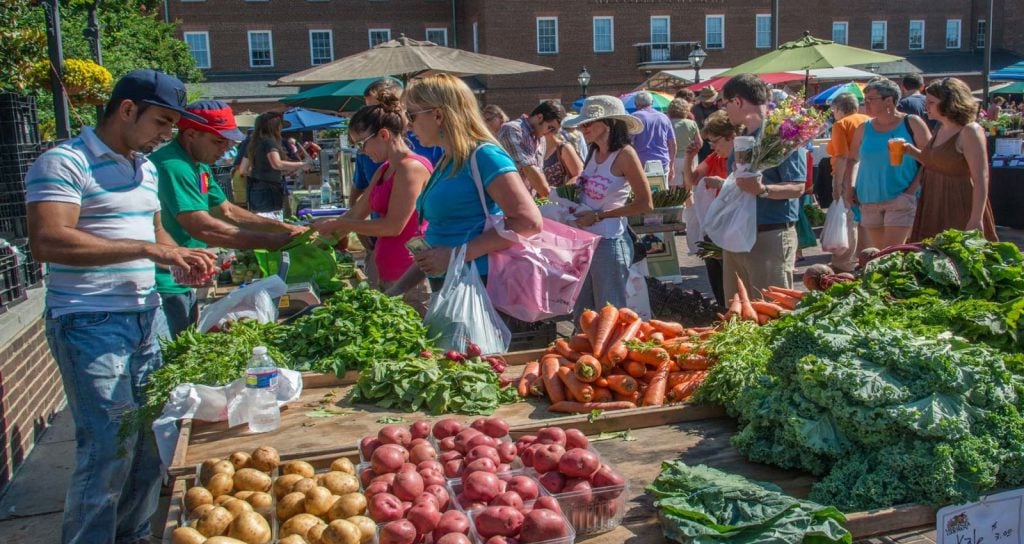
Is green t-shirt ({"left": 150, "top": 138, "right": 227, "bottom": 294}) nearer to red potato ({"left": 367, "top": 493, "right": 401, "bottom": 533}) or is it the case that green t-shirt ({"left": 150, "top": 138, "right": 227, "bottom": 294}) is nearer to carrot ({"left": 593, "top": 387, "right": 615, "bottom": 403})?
carrot ({"left": 593, "top": 387, "right": 615, "bottom": 403})

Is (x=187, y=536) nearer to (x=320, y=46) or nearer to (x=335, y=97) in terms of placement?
(x=335, y=97)

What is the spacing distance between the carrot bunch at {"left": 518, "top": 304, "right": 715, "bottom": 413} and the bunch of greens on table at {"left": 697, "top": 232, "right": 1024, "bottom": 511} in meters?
0.47

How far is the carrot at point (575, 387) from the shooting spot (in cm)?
346

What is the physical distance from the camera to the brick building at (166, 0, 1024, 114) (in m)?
45.1

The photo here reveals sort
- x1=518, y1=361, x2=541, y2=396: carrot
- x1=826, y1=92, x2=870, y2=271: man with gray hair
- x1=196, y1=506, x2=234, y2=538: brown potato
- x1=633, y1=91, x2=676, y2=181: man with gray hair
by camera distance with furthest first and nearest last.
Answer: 1. x1=633, y1=91, x2=676, y2=181: man with gray hair
2. x1=826, y1=92, x2=870, y2=271: man with gray hair
3. x1=518, y1=361, x2=541, y2=396: carrot
4. x1=196, y1=506, x2=234, y2=538: brown potato

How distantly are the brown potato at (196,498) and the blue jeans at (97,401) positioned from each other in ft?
4.09

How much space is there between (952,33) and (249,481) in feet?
186

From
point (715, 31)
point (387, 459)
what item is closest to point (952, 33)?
point (715, 31)

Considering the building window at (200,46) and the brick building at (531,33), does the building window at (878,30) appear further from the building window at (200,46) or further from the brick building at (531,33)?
the building window at (200,46)

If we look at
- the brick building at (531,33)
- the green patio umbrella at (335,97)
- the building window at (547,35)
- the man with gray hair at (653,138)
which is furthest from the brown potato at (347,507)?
the building window at (547,35)

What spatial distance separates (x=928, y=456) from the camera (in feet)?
7.92

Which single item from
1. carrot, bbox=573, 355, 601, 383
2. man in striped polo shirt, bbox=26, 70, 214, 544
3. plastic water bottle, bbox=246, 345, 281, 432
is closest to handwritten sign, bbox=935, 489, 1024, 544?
carrot, bbox=573, 355, 601, 383

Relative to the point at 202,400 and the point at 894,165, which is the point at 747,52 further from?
the point at 202,400

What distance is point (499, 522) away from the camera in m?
2.26
